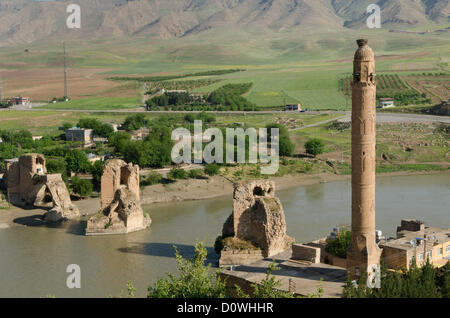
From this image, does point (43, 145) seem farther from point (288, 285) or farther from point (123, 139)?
point (288, 285)

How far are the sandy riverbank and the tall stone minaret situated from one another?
22.9 m

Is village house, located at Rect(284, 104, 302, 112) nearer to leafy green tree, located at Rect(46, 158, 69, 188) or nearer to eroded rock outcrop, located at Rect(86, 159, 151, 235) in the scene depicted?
leafy green tree, located at Rect(46, 158, 69, 188)

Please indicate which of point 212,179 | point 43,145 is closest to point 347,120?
point 212,179

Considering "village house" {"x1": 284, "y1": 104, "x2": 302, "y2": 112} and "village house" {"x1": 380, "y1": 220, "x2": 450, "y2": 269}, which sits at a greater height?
"village house" {"x1": 284, "y1": 104, "x2": 302, "y2": 112}

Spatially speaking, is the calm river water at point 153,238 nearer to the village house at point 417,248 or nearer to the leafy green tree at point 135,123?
the village house at point 417,248

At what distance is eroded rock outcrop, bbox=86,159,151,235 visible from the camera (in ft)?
116

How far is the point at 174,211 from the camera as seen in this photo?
4278cm

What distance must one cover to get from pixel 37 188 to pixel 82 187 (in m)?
3.54

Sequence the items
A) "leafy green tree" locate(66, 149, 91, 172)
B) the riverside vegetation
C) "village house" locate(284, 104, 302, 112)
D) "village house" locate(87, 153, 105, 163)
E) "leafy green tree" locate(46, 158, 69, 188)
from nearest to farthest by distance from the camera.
A: 1. "leafy green tree" locate(46, 158, 69, 188)
2. "leafy green tree" locate(66, 149, 91, 172)
3. the riverside vegetation
4. "village house" locate(87, 153, 105, 163)
5. "village house" locate(284, 104, 302, 112)

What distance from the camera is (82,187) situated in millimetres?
45031

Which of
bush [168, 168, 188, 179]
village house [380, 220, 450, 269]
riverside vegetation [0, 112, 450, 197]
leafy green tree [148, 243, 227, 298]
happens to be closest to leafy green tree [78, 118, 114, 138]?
riverside vegetation [0, 112, 450, 197]

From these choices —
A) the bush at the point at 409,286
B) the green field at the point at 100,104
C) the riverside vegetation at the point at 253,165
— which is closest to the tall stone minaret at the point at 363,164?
the bush at the point at 409,286

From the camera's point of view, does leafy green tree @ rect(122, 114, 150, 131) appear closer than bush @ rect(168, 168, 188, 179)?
No
